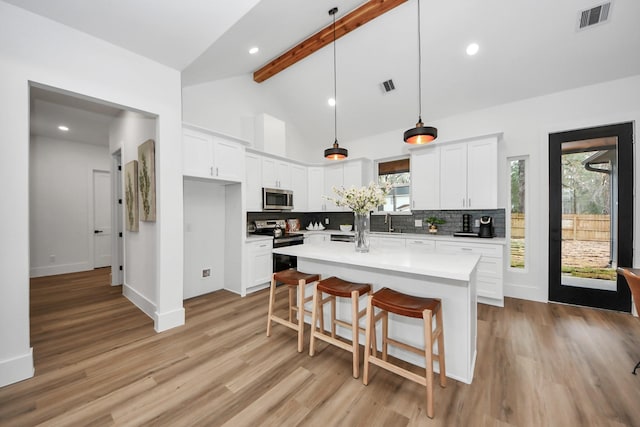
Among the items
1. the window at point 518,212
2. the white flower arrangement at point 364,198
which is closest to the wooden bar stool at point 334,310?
the white flower arrangement at point 364,198

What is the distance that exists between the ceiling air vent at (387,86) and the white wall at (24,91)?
3261mm

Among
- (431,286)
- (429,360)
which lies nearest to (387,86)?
(431,286)

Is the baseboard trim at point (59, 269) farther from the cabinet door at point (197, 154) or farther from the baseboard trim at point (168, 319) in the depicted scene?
the cabinet door at point (197, 154)

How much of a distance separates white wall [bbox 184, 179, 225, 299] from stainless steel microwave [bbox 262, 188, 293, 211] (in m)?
0.70

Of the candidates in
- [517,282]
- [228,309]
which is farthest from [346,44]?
[517,282]

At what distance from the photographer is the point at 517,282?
381cm

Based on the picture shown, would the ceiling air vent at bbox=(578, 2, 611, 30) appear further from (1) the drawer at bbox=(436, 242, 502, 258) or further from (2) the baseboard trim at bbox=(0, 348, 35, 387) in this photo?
(2) the baseboard trim at bbox=(0, 348, 35, 387)

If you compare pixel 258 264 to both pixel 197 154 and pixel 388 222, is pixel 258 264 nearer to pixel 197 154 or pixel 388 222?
pixel 197 154

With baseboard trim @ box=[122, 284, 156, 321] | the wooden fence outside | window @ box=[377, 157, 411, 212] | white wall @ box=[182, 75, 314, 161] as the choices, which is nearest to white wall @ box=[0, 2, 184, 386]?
baseboard trim @ box=[122, 284, 156, 321]

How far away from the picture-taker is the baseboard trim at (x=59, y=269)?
5.07m

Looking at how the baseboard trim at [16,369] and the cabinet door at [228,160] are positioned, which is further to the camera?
the cabinet door at [228,160]

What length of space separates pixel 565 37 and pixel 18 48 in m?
5.34

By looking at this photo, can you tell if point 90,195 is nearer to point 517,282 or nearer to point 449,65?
point 449,65

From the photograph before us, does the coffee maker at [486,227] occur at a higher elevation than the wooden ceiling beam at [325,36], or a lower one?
lower
